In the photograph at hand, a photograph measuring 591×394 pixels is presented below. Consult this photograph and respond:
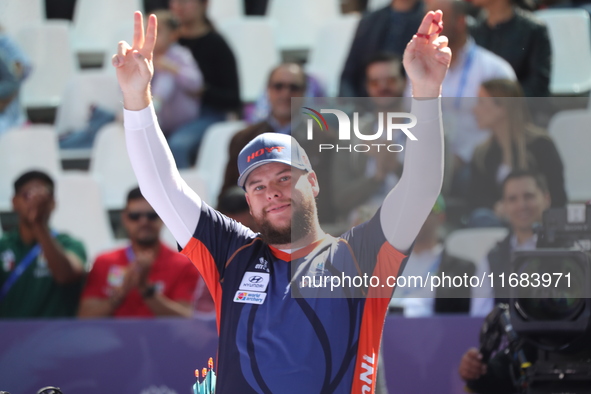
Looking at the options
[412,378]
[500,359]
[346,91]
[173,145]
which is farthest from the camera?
[173,145]

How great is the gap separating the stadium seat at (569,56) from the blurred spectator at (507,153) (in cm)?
179

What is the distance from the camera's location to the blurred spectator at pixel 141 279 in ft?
13.1

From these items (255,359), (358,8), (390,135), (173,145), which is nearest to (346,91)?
(173,145)

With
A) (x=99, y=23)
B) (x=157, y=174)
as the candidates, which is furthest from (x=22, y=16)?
(x=157, y=174)

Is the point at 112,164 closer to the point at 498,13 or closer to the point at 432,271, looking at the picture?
the point at 498,13

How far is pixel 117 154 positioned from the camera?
5.60m

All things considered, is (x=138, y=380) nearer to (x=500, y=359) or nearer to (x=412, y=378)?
(x=412, y=378)

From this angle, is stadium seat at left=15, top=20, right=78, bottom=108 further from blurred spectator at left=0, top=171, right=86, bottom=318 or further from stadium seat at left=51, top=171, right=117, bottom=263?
blurred spectator at left=0, top=171, right=86, bottom=318

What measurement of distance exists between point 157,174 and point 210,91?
314 cm

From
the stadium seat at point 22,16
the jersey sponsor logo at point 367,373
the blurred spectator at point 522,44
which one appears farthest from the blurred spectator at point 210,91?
the jersey sponsor logo at point 367,373

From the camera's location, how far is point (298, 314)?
2.25 m

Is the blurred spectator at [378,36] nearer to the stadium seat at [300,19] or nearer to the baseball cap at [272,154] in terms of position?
the stadium seat at [300,19]

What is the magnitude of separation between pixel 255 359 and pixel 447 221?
1.66m

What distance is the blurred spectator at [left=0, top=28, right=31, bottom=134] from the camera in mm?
5578
